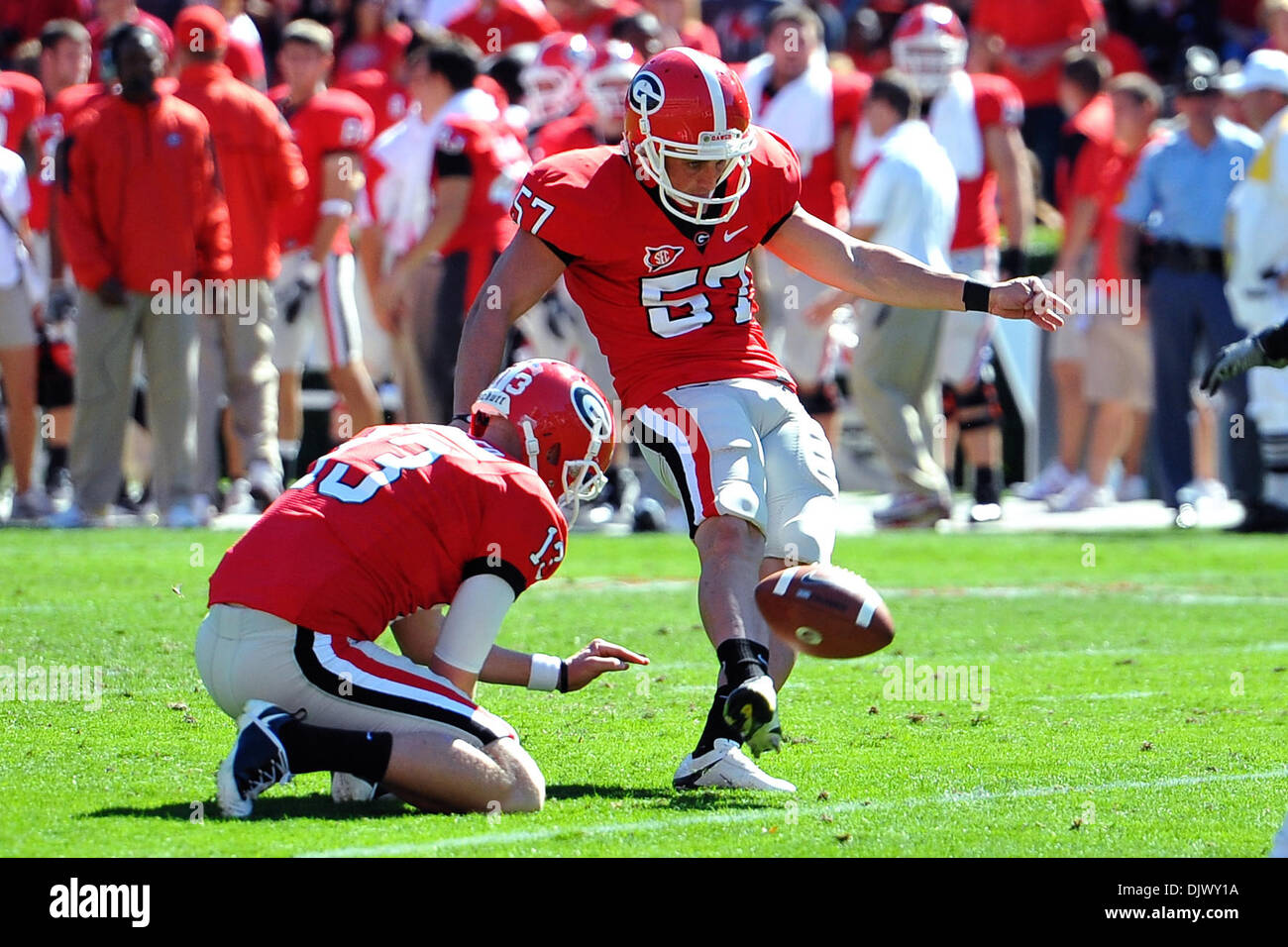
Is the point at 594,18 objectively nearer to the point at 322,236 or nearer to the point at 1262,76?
the point at 322,236

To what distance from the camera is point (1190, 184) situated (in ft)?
37.8

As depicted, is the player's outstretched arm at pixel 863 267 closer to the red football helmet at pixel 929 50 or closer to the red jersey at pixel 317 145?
the red jersey at pixel 317 145

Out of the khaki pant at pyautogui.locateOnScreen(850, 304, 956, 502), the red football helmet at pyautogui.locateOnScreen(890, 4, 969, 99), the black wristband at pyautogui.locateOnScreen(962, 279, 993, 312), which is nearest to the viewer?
the black wristband at pyautogui.locateOnScreen(962, 279, 993, 312)

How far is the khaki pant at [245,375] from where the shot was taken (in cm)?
1107

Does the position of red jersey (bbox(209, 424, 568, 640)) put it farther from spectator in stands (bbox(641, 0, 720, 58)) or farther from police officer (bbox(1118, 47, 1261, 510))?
spectator in stands (bbox(641, 0, 720, 58))

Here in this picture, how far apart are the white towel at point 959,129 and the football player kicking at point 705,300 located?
6.35 meters

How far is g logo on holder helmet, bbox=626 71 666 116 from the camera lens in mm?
5273

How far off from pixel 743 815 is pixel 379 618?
94 centimetres

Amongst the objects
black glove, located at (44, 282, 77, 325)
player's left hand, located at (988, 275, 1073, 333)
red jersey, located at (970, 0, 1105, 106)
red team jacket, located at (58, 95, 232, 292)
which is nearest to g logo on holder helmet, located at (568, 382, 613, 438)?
player's left hand, located at (988, 275, 1073, 333)

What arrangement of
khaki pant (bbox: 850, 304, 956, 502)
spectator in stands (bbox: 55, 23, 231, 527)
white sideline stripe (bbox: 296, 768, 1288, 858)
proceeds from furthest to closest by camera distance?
khaki pant (bbox: 850, 304, 956, 502) → spectator in stands (bbox: 55, 23, 231, 527) → white sideline stripe (bbox: 296, 768, 1288, 858)

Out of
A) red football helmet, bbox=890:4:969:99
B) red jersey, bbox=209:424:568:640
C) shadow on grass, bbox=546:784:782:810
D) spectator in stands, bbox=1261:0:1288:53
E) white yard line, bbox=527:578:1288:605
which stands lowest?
shadow on grass, bbox=546:784:782:810

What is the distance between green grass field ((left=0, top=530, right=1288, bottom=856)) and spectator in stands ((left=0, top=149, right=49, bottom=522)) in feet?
4.08
